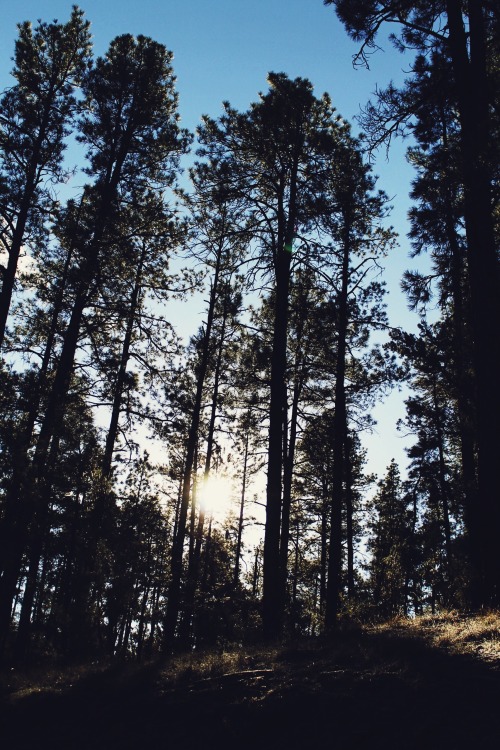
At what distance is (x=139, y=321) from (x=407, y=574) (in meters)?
18.1

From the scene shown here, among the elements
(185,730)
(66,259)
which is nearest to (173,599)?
(66,259)

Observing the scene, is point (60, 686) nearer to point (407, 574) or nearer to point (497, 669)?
point (497, 669)

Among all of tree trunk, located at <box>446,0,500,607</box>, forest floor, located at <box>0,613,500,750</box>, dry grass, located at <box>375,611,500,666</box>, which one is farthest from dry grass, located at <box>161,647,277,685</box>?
tree trunk, located at <box>446,0,500,607</box>

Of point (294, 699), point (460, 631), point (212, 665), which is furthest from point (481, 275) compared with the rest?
point (212, 665)

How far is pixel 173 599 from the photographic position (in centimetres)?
1541

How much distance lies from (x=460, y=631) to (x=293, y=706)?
9.09ft

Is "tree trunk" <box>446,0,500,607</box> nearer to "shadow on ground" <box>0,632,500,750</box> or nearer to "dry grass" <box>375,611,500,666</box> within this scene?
"dry grass" <box>375,611,500,666</box>

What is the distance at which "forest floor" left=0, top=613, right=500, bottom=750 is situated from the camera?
386cm

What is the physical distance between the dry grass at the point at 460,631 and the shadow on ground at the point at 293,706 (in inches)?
9.4

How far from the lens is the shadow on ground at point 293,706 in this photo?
380 centimetres

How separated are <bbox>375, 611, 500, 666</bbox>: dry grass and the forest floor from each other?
2 centimetres

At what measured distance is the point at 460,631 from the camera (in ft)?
20.4

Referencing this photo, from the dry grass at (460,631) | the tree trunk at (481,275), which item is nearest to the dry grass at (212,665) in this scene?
the dry grass at (460,631)

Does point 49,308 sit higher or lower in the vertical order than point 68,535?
higher
